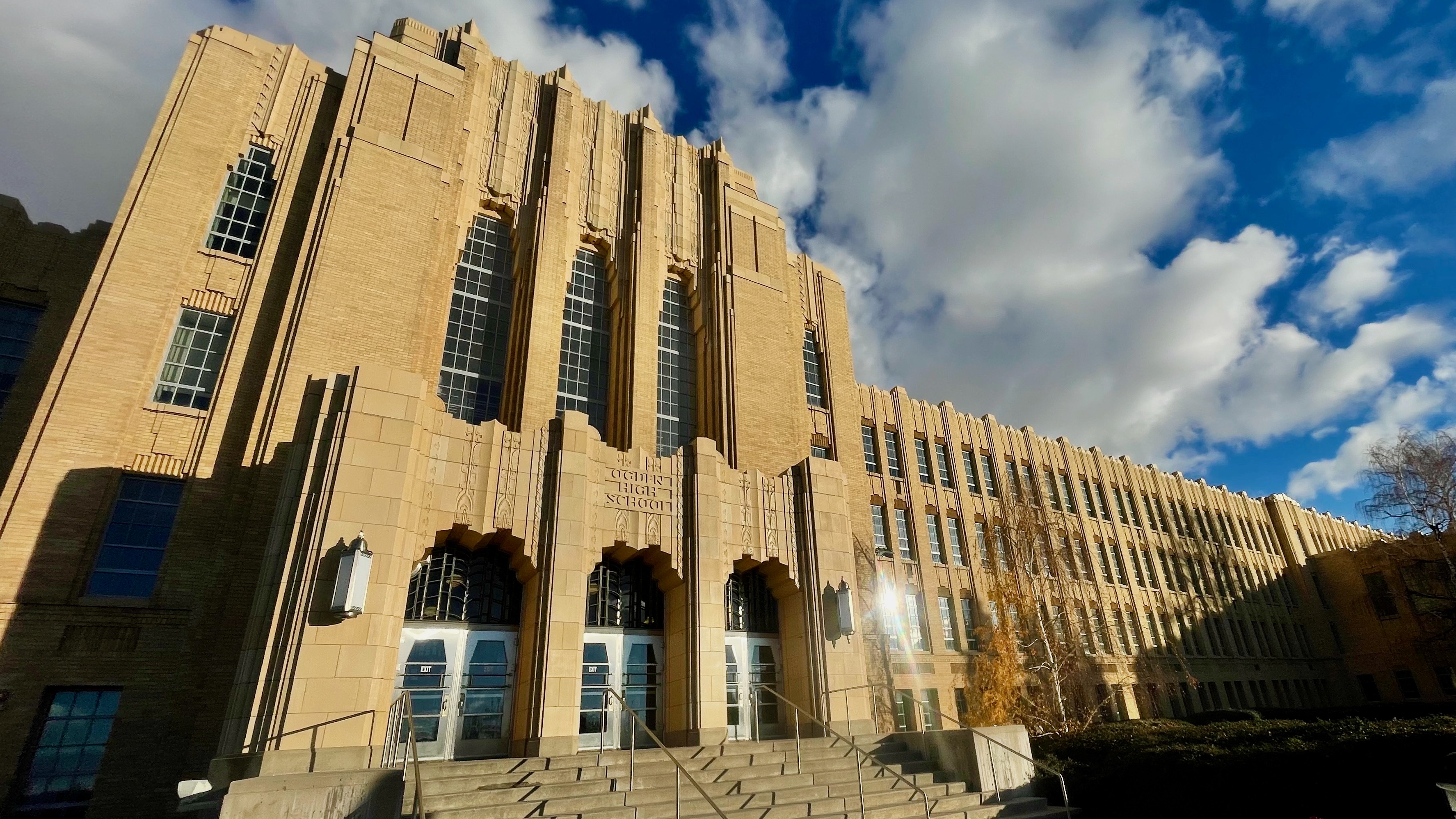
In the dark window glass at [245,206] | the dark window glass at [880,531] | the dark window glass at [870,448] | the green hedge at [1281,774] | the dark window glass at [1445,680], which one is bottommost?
the green hedge at [1281,774]

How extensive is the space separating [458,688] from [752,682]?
21.6 ft

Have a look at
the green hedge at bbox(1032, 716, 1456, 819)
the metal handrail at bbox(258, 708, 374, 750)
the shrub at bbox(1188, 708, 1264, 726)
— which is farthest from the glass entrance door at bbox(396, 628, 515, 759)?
the shrub at bbox(1188, 708, 1264, 726)

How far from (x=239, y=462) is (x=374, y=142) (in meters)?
8.71

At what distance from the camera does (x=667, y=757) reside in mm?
11875

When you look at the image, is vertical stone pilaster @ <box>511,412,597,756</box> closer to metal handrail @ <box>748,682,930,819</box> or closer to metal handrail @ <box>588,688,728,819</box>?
metal handrail @ <box>588,688,728,819</box>

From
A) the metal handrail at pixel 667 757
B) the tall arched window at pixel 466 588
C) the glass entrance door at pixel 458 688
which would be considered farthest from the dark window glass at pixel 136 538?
the metal handrail at pixel 667 757

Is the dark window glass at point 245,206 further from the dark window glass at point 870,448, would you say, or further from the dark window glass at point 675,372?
the dark window glass at point 870,448

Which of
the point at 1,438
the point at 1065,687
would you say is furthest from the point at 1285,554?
the point at 1,438

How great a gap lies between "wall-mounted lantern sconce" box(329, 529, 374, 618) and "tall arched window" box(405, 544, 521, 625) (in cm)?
241

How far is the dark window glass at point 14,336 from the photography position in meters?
15.0

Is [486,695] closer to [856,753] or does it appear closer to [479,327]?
[856,753]

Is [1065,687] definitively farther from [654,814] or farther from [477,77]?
[477,77]

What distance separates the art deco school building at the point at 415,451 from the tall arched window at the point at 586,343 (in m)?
0.09

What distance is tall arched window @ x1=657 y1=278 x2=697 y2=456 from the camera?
20.7 m
